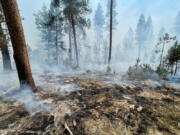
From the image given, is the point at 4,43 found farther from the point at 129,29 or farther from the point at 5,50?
the point at 129,29

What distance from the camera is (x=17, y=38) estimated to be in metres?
2.87

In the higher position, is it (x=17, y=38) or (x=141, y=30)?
(x=141, y=30)

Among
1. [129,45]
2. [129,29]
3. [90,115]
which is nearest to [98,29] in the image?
[129,29]

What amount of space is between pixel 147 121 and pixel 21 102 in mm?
2748

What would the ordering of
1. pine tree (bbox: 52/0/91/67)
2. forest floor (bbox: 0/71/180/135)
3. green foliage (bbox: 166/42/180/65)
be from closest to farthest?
forest floor (bbox: 0/71/180/135)
green foliage (bbox: 166/42/180/65)
pine tree (bbox: 52/0/91/67)

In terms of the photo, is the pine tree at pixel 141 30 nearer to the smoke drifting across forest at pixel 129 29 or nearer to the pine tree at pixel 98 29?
the smoke drifting across forest at pixel 129 29

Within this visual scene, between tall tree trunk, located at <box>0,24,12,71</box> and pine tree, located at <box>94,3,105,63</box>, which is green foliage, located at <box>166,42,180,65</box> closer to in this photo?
tall tree trunk, located at <box>0,24,12,71</box>

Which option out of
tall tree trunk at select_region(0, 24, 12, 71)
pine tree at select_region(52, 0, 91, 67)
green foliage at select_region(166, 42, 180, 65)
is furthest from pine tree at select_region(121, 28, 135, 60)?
tall tree trunk at select_region(0, 24, 12, 71)

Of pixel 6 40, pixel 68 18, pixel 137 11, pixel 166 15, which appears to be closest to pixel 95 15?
pixel 68 18

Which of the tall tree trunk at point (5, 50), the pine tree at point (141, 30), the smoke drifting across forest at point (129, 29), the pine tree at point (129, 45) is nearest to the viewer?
the tall tree trunk at point (5, 50)

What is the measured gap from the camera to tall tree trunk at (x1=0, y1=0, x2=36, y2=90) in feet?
8.68

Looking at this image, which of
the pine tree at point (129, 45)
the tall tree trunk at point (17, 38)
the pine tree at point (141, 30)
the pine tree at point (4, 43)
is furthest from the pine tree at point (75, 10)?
the pine tree at point (129, 45)

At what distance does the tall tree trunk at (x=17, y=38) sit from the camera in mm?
2646

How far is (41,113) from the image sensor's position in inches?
90.1
